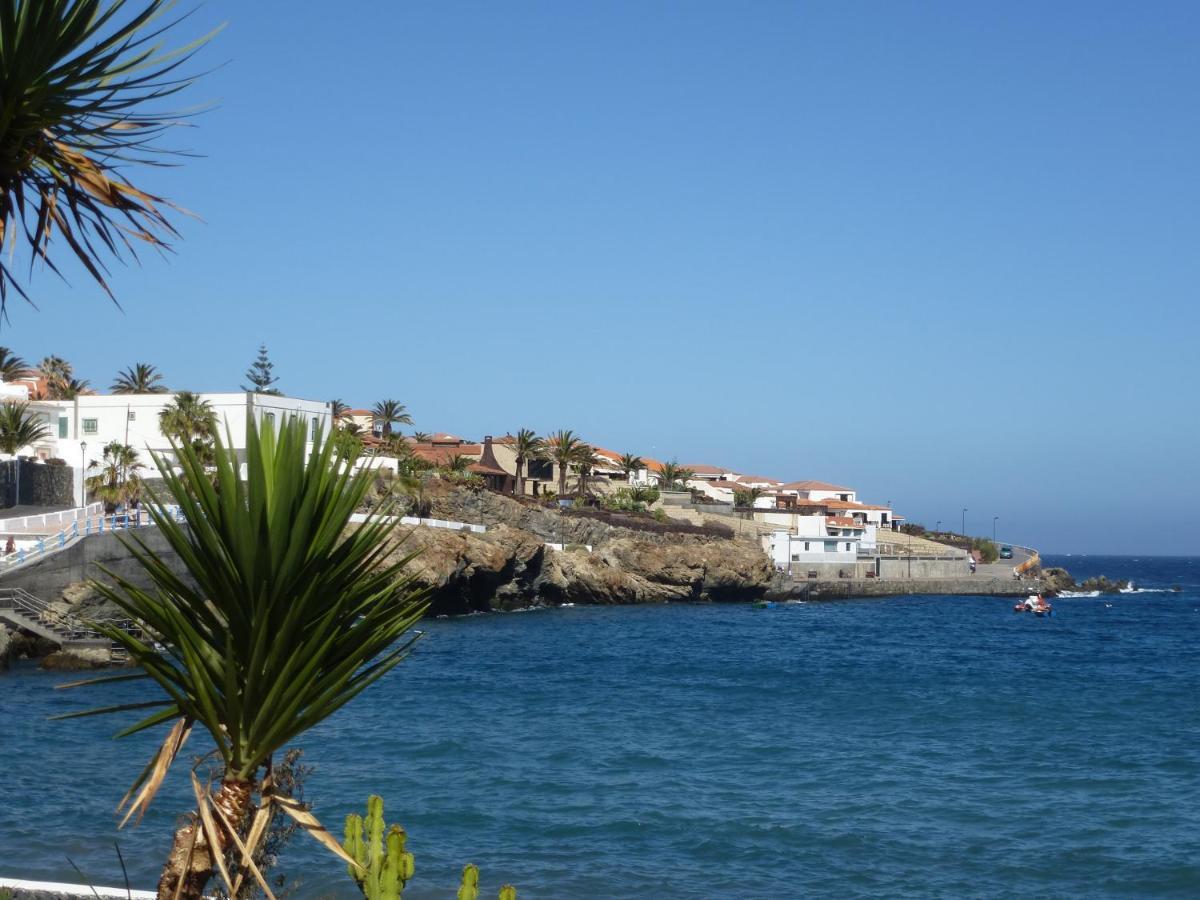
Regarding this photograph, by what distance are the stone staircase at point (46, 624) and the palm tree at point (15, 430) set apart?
1784 cm

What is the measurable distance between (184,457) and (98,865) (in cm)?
1415

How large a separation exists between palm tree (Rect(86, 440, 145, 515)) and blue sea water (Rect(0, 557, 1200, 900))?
1637 centimetres

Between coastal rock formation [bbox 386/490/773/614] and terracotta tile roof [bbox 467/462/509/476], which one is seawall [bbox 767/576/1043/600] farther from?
terracotta tile roof [bbox 467/462/509/476]

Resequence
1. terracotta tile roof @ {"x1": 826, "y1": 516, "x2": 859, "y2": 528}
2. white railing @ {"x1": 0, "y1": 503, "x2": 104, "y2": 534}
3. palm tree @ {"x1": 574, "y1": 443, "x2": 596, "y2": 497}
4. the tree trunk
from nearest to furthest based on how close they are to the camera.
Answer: the tree trunk → white railing @ {"x1": 0, "y1": 503, "x2": 104, "y2": 534} → palm tree @ {"x1": 574, "y1": 443, "x2": 596, "y2": 497} → terracotta tile roof @ {"x1": 826, "y1": 516, "x2": 859, "y2": 528}

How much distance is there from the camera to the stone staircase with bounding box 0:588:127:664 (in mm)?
39312

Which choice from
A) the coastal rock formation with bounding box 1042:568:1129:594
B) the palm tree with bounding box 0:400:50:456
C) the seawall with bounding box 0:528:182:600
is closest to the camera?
the seawall with bounding box 0:528:182:600

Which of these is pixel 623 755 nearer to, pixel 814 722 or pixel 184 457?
pixel 814 722

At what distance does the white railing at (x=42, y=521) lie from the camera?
4497cm

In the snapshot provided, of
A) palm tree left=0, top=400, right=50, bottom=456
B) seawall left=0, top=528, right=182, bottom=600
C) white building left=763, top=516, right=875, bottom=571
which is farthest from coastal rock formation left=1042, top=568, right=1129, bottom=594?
seawall left=0, top=528, right=182, bottom=600

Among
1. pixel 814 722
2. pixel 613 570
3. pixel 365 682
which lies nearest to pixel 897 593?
pixel 613 570

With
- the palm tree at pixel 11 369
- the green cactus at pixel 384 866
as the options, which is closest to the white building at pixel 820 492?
the palm tree at pixel 11 369

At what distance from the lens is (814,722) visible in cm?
3488

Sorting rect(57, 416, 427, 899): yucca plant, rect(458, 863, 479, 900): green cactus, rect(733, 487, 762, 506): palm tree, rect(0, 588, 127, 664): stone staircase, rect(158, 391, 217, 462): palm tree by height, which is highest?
rect(158, 391, 217, 462): palm tree

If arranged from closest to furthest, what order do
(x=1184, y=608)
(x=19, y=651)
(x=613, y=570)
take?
(x=19, y=651)
(x=613, y=570)
(x=1184, y=608)
